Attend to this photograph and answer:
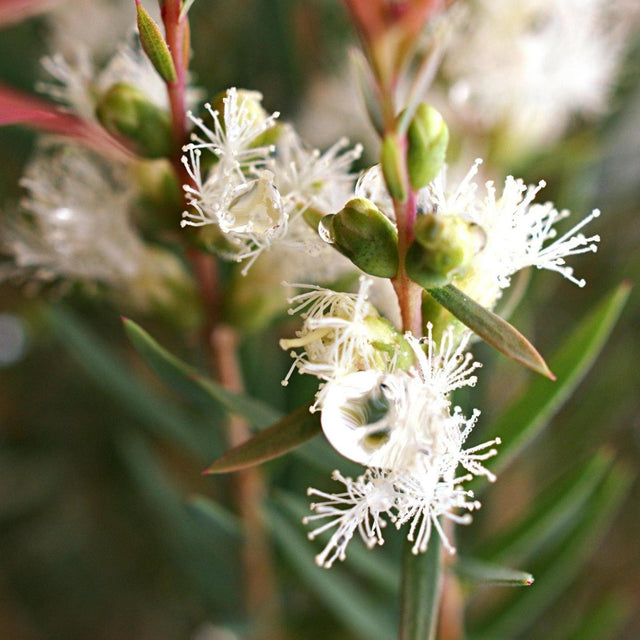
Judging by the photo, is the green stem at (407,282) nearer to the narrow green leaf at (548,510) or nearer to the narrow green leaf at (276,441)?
the narrow green leaf at (276,441)

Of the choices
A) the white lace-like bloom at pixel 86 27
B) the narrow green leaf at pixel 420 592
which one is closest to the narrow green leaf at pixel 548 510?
the narrow green leaf at pixel 420 592

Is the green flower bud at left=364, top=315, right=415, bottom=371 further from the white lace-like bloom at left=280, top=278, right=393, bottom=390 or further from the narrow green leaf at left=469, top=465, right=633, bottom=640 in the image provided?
the narrow green leaf at left=469, top=465, right=633, bottom=640

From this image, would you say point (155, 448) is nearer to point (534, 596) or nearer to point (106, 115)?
point (534, 596)

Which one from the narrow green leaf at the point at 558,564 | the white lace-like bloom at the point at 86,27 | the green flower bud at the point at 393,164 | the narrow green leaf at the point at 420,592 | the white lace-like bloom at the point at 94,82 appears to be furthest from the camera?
the white lace-like bloom at the point at 86,27

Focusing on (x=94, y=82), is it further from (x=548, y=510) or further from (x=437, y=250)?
(x=548, y=510)

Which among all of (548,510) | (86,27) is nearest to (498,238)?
(548,510)

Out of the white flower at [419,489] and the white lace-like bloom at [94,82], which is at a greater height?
the white lace-like bloom at [94,82]

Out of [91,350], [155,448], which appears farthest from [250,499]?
[155,448]
